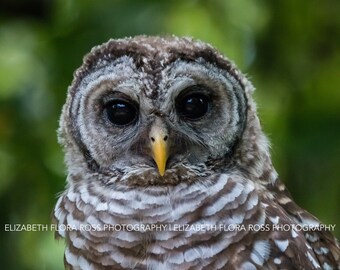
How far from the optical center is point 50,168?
139 inches

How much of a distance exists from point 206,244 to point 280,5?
A: 159 cm

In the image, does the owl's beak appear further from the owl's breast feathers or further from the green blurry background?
the green blurry background

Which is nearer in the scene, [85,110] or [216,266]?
[216,266]

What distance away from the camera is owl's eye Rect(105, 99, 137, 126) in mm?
2721

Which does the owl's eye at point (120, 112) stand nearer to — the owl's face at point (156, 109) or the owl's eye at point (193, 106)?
the owl's face at point (156, 109)

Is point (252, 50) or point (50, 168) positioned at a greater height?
point (252, 50)

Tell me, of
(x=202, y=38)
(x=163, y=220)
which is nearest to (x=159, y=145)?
(x=163, y=220)

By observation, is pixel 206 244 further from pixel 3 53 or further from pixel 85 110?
pixel 3 53

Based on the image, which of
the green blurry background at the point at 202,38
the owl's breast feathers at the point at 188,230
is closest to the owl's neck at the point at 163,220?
the owl's breast feathers at the point at 188,230

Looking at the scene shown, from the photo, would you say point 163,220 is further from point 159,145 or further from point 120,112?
point 120,112

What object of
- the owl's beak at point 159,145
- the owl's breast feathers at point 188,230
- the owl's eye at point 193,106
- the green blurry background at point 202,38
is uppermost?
the green blurry background at point 202,38

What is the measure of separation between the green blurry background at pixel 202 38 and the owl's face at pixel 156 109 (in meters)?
0.59

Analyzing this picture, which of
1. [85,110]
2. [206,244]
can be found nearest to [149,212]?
[206,244]

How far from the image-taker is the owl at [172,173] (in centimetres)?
255
